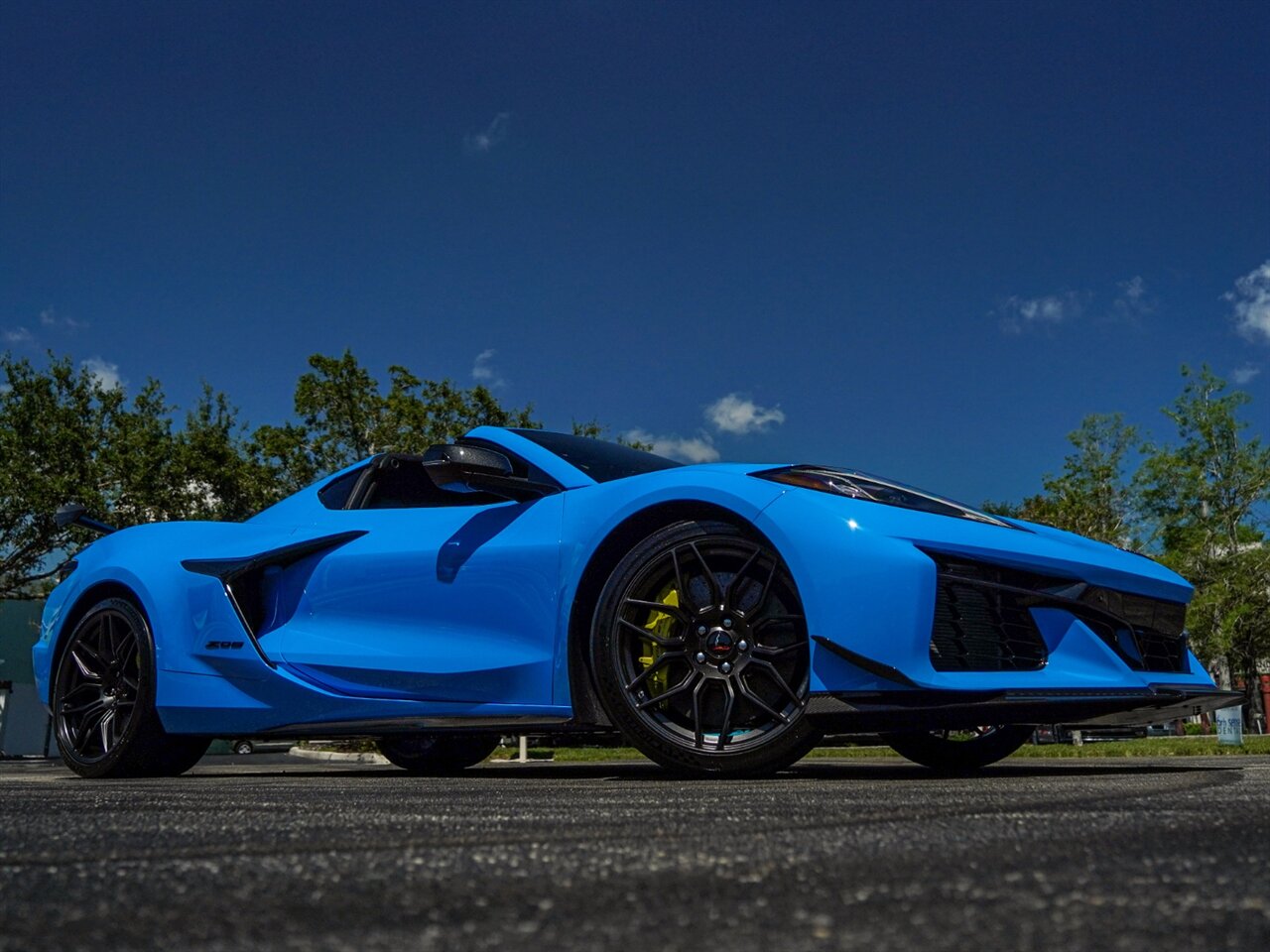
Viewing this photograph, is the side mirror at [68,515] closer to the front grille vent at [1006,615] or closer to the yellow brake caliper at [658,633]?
the yellow brake caliper at [658,633]

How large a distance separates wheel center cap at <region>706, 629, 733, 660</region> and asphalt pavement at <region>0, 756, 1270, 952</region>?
49.3 inches

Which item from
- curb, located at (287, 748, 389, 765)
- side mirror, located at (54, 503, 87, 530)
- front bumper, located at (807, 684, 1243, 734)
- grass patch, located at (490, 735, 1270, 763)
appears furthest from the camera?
curb, located at (287, 748, 389, 765)

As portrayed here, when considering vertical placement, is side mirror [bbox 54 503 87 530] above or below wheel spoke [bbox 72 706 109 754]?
above

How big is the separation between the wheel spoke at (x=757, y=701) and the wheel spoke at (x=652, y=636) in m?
0.23

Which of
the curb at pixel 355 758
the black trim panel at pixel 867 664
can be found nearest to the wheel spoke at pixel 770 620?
the black trim panel at pixel 867 664

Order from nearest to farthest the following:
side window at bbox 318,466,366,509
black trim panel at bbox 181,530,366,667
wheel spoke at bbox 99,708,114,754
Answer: black trim panel at bbox 181,530,366,667 < side window at bbox 318,466,366,509 < wheel spoke at bbox 99,708,114,754

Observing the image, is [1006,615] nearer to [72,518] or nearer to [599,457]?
[599,457]

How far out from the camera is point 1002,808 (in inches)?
80.8

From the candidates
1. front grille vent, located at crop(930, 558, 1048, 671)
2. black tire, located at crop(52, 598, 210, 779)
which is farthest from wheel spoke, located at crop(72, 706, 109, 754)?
front grille vent, located at crop(930, 558, 1048, 671)

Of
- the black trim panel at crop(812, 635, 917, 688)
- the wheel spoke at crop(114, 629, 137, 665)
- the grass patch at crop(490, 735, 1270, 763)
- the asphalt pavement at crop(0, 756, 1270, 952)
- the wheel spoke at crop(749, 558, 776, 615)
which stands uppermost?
the wheel spoke at crop(749, 558, 776, 615)

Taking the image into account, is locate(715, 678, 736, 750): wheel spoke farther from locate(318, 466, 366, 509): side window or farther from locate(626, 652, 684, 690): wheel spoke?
locate(318, 466, 366, 509): side window

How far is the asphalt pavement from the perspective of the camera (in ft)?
3.14

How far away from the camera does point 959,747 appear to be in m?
4.85

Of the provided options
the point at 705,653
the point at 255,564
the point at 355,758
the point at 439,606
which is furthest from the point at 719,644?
the point at 355,758
